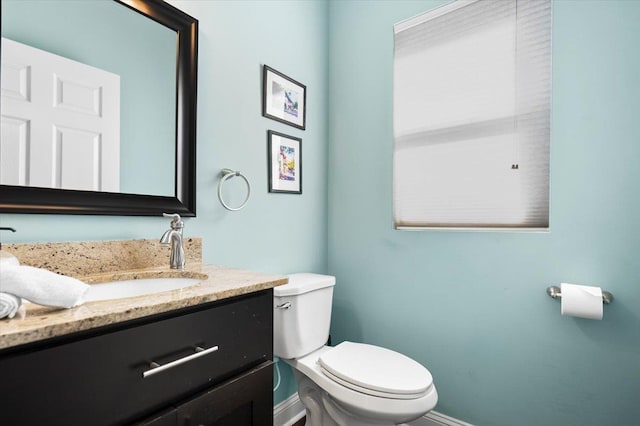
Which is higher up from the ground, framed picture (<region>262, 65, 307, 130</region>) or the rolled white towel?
framed picture (<region>262, 65, 307, 130</region>)

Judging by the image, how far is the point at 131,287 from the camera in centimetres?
100

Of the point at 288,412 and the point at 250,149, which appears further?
the point at 288,412

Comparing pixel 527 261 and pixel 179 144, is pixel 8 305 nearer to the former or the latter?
pixel 179 144

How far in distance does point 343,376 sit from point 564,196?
114 centimetres

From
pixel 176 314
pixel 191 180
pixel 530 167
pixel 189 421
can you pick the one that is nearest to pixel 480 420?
pixel 530 167

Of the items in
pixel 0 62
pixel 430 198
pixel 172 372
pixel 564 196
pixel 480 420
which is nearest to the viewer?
pixel 172 372

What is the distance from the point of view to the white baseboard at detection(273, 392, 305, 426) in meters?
1.64

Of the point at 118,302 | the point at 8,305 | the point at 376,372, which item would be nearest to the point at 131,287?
the point at 118,302

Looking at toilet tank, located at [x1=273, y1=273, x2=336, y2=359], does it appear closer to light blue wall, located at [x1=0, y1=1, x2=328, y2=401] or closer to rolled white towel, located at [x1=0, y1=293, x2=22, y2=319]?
light blue wall, located at [x1=0, y1=1, x2=328, y2=401]

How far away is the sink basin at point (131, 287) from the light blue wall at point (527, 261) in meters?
1.11

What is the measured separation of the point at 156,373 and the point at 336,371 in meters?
0.75

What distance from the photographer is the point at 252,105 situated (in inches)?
60.9

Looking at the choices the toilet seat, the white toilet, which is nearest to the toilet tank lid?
the white toilet

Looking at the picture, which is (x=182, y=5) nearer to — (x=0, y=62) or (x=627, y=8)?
(x=0, y=62)
